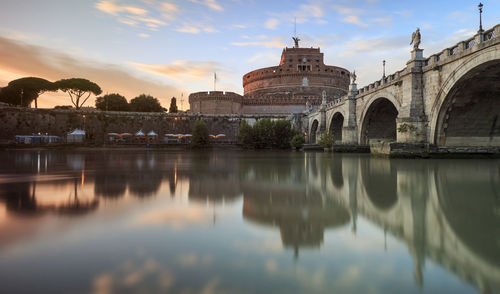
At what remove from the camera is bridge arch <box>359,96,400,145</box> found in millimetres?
30609

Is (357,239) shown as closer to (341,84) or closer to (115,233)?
(115,233)

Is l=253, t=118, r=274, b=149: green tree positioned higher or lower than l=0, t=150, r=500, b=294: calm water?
higher

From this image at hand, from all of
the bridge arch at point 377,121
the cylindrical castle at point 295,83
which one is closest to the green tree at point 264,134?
the bridge arch at point 377,121

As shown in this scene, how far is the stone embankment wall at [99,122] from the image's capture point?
59.9 metres

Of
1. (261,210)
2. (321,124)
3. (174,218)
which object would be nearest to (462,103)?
(261,210)

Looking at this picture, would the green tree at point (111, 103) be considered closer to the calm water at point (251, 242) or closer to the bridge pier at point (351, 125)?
the bridge pier at point (351, 125)

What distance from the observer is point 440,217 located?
4.96 meters

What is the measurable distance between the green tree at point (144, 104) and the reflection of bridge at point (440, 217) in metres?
78.3

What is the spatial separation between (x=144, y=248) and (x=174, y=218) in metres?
1.50

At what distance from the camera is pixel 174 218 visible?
510 cm

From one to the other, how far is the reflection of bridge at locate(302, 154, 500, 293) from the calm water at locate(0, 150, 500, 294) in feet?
0.07

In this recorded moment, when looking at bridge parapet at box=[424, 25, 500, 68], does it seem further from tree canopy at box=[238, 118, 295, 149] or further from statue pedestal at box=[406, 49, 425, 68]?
tree canopy at box=[238, 118, 295, 149]

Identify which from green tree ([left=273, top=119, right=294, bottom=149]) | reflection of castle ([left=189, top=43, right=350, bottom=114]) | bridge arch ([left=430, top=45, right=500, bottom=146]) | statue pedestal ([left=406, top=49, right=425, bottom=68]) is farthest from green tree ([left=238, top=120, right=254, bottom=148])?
reflection of castle ([left=189, top=43, right=350, bottom=114])

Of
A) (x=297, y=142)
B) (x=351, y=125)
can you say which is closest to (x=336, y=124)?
(x=297, y=142)
